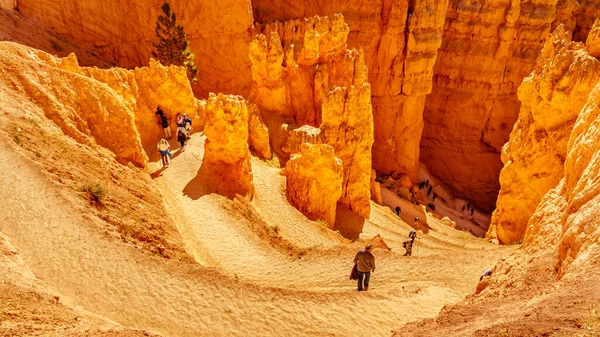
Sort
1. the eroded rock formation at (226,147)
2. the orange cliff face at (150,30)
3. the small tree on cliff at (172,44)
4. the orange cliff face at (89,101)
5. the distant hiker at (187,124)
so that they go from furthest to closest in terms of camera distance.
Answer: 1. the orange cliff face at (150,30)
2. the small tree on cliff at (172,44)
3. the distant hiker at (187,124)
4. the eroded rock formation at (226,147)
5. the orange cliff face at (89,101)

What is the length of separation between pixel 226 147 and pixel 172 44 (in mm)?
12838

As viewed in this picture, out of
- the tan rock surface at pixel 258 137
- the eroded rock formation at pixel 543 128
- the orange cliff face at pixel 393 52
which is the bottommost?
the tan rock surface at pixel 258 137

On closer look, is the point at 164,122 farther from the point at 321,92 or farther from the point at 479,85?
the point at 479,85

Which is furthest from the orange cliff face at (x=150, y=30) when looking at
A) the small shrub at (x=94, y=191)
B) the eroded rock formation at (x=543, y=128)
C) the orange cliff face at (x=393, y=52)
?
the small shrub at (x=94, y=191)

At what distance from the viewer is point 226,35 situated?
29.9m

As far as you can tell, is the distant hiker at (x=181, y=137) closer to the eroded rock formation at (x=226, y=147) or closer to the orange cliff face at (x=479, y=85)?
the eroded rock formation at (x=226, y=147)

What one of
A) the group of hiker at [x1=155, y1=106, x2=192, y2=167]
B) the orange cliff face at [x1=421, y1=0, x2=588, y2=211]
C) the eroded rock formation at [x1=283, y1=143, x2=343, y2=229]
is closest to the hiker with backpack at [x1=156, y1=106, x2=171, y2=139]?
the group of hiker at [x1=155, y1=106, x2=192, y2=167]

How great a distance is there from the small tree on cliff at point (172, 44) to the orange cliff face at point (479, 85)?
2524 centimetres

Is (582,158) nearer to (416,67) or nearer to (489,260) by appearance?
(489,260)

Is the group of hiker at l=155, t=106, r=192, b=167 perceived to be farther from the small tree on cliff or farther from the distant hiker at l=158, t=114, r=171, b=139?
the small tree on cliff

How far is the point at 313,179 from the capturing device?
2033 centimetres

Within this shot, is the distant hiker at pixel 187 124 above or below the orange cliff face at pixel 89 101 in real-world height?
above

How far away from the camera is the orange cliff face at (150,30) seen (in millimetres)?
27219

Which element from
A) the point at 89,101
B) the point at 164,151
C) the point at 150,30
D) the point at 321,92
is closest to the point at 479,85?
the point at 321,92
